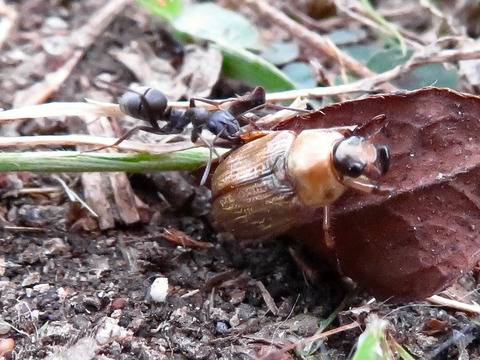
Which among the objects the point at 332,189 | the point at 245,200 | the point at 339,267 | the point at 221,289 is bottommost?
the point at 221,289

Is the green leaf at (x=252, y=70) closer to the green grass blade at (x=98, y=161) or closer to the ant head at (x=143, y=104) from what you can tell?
the ant head at (x=143, y=104)

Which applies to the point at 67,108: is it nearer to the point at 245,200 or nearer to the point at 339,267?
the point at 245,200

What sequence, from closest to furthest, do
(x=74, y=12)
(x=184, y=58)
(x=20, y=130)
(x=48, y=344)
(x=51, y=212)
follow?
(x=48, y=344), (x=51, y=212), (x=20, y=130), (x=184, y=58), (x=74, y=12)

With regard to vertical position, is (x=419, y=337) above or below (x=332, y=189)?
below

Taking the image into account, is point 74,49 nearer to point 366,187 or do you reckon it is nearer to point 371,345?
point 366,187

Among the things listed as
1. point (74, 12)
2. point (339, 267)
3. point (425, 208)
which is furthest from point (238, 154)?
point (74, 12)

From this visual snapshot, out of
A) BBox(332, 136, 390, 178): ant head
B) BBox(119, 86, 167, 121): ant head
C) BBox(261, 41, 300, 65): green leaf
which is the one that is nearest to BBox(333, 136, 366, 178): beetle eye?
BBox(332, 136, 390, 178): ant head

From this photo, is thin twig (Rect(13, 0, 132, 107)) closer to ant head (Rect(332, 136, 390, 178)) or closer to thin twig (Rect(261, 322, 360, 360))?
ant head (Rect(332, 136, 390, 178))

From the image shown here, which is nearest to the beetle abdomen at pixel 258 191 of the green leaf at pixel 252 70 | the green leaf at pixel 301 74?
the green leaf at pixel 252 70
